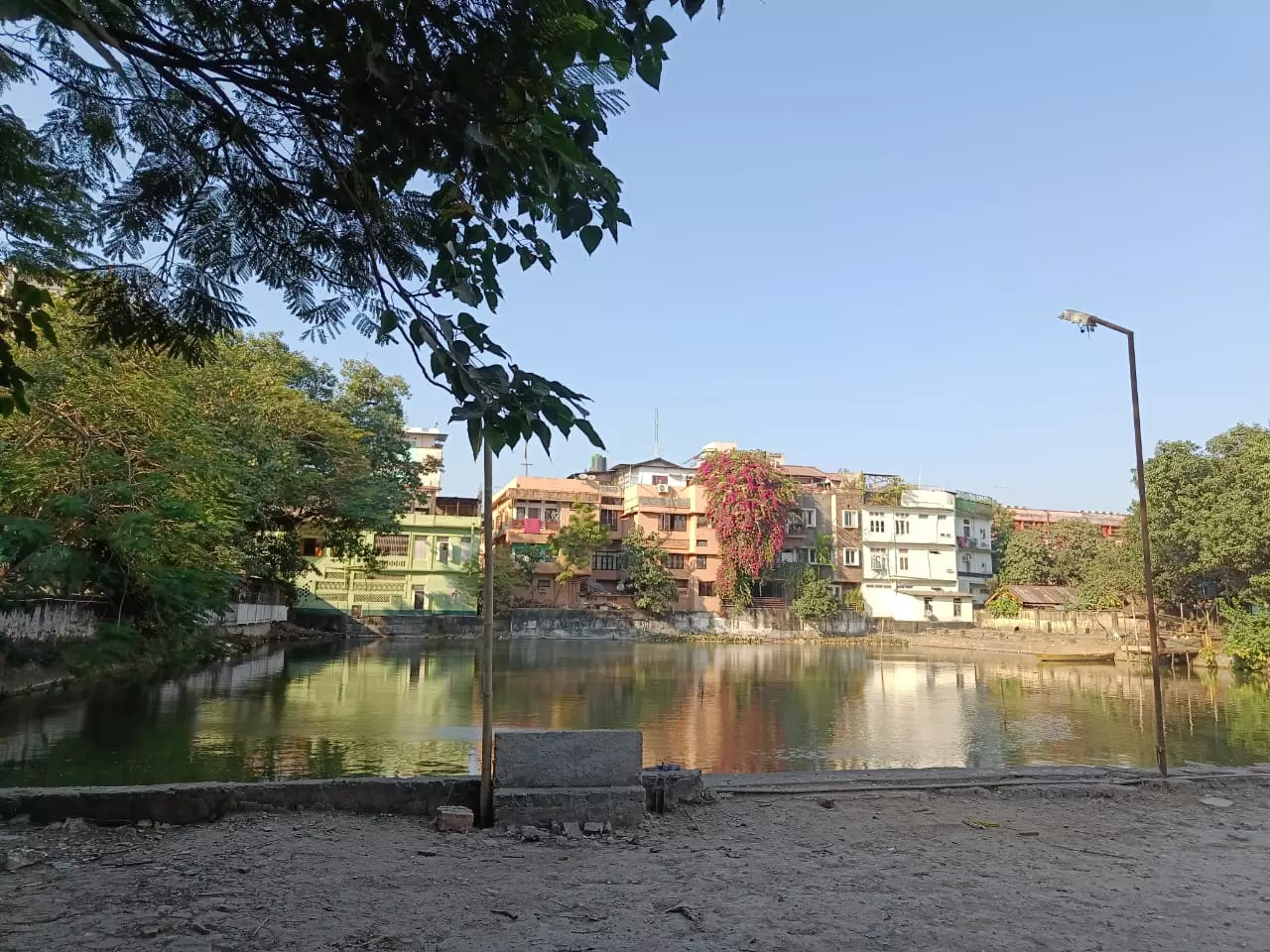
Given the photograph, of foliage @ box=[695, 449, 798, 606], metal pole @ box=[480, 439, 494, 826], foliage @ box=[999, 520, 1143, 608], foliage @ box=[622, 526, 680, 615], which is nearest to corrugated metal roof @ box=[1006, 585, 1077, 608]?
foliage @ box=[999, 520, 1143, 608]

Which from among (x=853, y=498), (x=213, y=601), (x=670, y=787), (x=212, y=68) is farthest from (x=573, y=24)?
(x=853, y=498)

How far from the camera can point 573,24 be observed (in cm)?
278

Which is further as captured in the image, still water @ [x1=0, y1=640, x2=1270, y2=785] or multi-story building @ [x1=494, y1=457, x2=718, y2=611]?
multi-story building @ [x1=494, y1=457, x2=718, y2=611]

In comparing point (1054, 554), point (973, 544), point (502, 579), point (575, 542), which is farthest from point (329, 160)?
point (973, 544)

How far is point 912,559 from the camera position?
52.3 m

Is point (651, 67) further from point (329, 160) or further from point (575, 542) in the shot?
point (575, 542)

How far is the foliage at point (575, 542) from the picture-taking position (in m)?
44.1

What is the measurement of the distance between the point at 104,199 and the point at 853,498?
50683 millimetres

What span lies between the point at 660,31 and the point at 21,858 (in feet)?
17.3

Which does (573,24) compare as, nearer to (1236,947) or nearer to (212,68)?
(212,68)

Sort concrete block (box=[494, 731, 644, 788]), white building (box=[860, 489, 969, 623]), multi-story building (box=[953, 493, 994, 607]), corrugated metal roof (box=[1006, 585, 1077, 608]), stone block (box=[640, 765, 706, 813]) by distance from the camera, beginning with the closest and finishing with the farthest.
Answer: concrete block (box=[494, 731, 644, 788]) → stone block (box=[640, 765, 706, 813]) → corrugated metal roof (box=[1006, 585, 1077, 608]) → white building (box=[860, 489, 969, 623]) → multi-story building (box=[953, 493, 994, 607])

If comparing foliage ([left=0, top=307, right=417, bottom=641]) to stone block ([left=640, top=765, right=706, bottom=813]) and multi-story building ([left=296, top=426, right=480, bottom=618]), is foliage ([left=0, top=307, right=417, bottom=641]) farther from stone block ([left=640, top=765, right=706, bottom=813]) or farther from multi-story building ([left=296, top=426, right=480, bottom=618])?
multi-story building ([left=296, top=426, right=480, bottom=618])

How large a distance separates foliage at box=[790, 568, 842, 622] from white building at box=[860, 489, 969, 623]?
16.2 ft

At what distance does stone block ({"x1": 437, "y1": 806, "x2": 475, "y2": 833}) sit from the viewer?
5738mm
